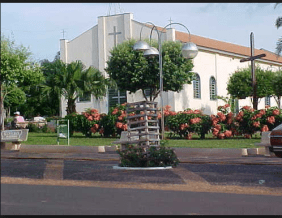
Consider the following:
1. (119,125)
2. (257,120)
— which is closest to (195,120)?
(257,120)

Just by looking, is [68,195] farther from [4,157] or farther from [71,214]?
[4,157]

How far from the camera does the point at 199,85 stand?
45.1 m

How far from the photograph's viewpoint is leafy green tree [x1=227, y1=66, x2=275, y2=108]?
46.4m

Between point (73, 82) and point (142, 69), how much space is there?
7148 millimetres

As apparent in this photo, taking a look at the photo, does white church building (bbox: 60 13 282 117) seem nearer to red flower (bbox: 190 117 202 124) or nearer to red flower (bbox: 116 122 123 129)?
red flower (bbox: 116 122 123 129)

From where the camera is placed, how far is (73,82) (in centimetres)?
3134

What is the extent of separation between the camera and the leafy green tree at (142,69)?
1463 inches

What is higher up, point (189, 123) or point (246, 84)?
point (246, 84)

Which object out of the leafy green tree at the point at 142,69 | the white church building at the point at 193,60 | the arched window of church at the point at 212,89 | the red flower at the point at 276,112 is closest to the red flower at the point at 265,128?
the red flower at the point at 276,112

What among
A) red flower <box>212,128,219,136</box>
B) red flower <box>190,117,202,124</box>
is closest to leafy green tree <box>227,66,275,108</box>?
red flower <box>190,117,202,124</box>

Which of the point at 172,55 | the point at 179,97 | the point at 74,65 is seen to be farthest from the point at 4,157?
the point at 179,97

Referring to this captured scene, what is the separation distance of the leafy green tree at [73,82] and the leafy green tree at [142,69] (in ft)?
13.8

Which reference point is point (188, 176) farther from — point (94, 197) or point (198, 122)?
point (198, 122)

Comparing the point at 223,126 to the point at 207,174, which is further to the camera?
the point at 223,126
